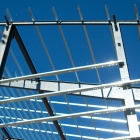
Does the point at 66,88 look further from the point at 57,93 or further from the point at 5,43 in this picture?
the point at 57,93

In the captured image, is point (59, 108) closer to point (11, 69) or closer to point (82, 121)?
point (82, 121)

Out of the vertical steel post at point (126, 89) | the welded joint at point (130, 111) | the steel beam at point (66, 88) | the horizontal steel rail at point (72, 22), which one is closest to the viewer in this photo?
the vertical steel post at point (126, 89)

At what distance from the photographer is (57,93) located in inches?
165

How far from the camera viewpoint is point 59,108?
24.6 ft

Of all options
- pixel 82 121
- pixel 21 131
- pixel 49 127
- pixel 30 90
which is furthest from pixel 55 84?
pixel 21 131

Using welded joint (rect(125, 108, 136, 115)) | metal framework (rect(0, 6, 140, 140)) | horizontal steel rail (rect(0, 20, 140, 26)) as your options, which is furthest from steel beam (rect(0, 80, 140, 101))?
welded joint (rect(125, 108, 136, 115))

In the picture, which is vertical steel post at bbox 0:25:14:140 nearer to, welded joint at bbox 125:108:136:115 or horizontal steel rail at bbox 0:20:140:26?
horizontal steel rail at bbox 0:20:140:26

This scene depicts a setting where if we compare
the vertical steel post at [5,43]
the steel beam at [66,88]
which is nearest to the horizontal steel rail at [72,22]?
the vertical steel post at [5,43]

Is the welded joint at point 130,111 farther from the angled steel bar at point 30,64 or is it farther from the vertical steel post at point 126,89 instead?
the angled steel bar at point 30,64

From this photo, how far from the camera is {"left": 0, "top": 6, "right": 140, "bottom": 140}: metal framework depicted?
4016 mm

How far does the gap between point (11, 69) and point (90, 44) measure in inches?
106

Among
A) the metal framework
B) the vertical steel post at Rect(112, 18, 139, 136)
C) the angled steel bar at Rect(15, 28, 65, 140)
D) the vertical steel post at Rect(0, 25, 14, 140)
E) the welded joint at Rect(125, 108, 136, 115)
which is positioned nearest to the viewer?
the vertical steel post at Rect(112, 18, 139, 136)

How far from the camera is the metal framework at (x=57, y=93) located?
158 inches

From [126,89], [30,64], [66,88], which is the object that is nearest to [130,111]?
[126,89]
